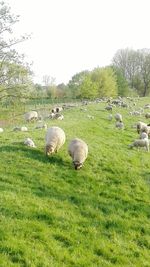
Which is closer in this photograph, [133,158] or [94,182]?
[94,182]

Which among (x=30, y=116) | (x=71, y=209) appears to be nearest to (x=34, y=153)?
(x=71, y=209)

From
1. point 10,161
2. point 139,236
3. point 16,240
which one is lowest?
point 139,236

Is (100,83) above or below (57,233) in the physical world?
above

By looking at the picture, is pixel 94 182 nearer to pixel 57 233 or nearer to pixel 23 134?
pixel 57 233

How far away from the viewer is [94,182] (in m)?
13.9

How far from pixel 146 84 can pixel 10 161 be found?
319ft

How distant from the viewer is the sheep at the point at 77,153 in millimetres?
14563

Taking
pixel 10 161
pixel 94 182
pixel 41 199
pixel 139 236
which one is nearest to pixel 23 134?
pixel 10 161

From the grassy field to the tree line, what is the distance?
11692 millimetres

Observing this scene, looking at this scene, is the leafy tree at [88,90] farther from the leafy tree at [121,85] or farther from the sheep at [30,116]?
the sheep at [30,116]

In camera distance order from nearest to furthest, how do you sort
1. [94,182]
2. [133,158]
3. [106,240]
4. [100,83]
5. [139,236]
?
[106,240] → [139,236] → [94,182] → [133,158] → [100,83]

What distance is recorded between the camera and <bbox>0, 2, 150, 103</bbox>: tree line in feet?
94.2

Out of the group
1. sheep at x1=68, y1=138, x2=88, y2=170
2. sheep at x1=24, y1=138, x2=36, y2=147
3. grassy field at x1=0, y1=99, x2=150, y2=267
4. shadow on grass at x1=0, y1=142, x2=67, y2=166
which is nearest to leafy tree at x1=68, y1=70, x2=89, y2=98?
sheep at x1=24, y1=138, x2=36, y2=147

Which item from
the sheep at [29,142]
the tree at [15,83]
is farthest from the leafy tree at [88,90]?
the sheep at [29,142]
